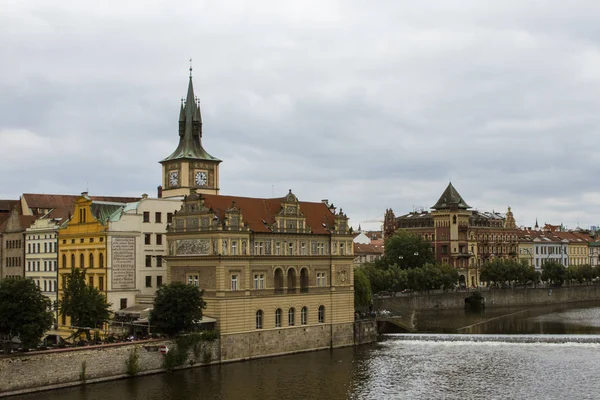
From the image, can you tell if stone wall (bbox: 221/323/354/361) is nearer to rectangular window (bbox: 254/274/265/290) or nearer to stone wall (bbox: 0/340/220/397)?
rectangular window (bbox: 254/274/265/290)

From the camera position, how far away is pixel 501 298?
15162cm

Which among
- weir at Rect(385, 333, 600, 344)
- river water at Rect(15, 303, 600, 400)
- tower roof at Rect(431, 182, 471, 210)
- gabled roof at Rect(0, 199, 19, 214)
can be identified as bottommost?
river water at Rect(15, 303, 600, 400)

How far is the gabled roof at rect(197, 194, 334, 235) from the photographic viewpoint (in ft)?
273

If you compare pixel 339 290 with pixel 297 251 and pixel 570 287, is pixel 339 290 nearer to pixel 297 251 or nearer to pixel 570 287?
pixel 297 251

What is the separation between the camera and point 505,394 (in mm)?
64625

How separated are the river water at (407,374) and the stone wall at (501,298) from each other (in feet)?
119

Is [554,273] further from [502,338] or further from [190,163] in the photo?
[190,163]

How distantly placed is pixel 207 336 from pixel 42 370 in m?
15.9

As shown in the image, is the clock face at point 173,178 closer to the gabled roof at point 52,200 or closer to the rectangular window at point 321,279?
the gabled roof at point 52,200

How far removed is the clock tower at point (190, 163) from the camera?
321 feet

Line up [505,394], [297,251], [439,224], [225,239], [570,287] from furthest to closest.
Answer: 1. [439,224]
2. [570,287]
3. [297,251]
4. [225,239]
5. [505,394]

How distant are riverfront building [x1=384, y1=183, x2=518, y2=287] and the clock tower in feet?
285

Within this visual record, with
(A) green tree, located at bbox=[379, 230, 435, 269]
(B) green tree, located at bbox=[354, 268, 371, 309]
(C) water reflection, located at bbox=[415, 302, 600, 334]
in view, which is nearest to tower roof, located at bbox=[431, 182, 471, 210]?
(A) green tree, located at bbox=[379, 230, 435, 269]

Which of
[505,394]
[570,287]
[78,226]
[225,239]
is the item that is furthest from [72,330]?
[570,287]
